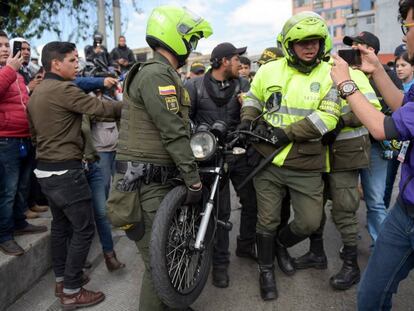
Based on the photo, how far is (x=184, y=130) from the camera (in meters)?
2.16

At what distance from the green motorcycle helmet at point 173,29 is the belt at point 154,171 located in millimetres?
671

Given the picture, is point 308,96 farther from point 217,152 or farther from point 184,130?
point 184,130

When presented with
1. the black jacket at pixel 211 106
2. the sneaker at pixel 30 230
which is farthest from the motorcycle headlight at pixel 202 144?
the sneaker at pixel 30 230

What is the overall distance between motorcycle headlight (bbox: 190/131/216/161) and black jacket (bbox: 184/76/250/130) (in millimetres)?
825

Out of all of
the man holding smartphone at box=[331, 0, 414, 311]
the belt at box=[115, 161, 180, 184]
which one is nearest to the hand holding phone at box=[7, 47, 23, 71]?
the belt at box=[115, 161, 180, 184]

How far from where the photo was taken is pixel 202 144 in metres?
2.43

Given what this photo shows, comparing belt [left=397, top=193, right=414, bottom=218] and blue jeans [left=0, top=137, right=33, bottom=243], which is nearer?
belt [left=397, top=193, right=414, bottom=218]

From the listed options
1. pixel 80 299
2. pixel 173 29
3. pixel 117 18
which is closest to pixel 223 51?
pixel 173 29

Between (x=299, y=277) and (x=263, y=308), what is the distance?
56 centimetres

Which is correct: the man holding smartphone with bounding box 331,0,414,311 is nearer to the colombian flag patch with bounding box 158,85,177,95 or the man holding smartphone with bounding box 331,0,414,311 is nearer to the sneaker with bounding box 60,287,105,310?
the colombian flag patch with bounding box 158,85,177,95

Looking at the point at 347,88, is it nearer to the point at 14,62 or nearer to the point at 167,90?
the point at 167,90

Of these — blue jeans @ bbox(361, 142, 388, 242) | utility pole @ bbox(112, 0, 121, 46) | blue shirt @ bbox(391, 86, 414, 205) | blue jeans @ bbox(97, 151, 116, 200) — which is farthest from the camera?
utility pole @ bbox(112, 0, 121, 46)

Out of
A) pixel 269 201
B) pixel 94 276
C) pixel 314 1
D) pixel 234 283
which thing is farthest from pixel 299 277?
pixel 314 1

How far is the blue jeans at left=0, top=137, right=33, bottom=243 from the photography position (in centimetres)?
300
